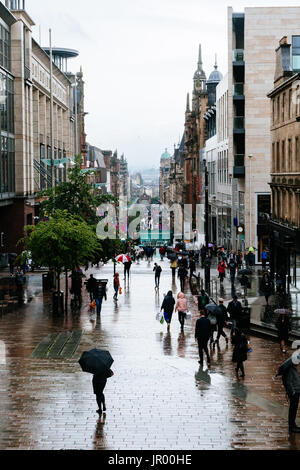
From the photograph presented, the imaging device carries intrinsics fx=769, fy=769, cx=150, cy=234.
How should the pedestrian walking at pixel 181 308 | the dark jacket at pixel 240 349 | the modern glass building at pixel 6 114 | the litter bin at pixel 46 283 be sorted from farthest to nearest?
the modern glass building at pixel 6 114
the litter bin at pixel 46 283
the pedestrian walking at pixel 181 308
the dark jacket at pixel 240 349

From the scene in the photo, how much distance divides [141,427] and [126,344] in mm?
8885

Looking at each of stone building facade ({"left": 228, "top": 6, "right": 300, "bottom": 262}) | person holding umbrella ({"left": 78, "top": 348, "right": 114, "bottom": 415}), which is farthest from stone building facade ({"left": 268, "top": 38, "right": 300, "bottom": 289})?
person holding umbrella ({"left": 78, "top": 348, "right": 114, "bottom": 415})

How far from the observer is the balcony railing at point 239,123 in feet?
192

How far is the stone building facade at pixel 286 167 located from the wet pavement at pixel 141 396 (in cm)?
1209

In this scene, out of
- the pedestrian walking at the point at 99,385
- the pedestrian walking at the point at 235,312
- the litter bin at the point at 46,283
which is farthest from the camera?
the litter bin at the point at 46,283

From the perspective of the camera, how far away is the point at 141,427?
1326cm

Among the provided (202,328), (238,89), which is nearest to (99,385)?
(202,328)

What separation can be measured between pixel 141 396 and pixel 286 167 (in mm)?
25017

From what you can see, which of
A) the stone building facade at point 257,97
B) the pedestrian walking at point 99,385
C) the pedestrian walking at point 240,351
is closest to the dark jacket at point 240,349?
the pedestrian walking at point 240,351

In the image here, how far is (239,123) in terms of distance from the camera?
58688 millimetres

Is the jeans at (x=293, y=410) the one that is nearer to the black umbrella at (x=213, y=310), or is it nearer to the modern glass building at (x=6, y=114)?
the black umbrella at (x=213, y=310)

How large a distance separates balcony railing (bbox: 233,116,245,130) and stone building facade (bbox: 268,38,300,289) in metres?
13.0

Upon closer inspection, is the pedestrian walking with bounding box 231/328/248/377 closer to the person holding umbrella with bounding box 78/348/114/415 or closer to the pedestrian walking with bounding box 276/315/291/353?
the pedestrian walking with bounding box 276/315/291/353
